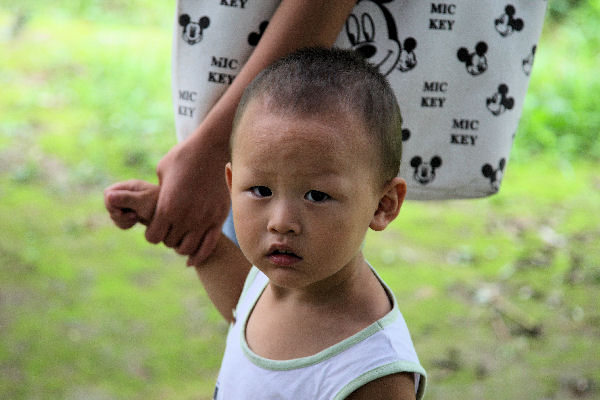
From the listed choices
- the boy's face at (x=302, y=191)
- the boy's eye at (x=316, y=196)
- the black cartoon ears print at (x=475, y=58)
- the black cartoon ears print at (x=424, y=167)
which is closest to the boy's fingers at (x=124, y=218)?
the boy's face at (x=302, y=191)

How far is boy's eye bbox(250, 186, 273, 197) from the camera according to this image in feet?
3.24

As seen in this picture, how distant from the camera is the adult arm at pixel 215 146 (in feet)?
3.82

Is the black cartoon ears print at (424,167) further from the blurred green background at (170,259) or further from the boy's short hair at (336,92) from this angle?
the blurred green background at (170,259)

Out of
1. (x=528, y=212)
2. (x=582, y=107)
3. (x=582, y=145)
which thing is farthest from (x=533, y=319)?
(x=582, y=107)

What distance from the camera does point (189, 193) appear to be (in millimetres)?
1176

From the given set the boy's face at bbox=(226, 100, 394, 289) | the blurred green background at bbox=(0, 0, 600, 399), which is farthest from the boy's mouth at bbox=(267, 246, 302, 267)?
the blurred green background at bbox=(0, 0, 600, 399)

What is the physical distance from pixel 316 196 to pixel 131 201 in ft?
1.17

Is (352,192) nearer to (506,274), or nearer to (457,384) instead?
(457,384)

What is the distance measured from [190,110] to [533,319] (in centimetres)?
181

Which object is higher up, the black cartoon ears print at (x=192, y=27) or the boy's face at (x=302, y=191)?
the black cartoon ears print at (x=192, y=27)

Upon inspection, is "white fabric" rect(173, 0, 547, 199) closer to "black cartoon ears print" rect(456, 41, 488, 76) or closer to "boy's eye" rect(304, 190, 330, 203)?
"black cartoon ears print" rect(456, 41, 488, 76)

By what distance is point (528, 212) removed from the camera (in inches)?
134

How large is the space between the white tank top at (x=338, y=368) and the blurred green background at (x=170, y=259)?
4.27 ft

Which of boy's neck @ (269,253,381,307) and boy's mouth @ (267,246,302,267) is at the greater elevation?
boy's mouth @ (267,246,302,267)
